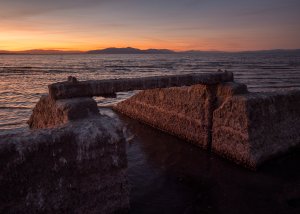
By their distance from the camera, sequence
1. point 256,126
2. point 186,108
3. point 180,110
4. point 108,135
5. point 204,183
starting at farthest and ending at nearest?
point 180,110 < point 186,108 < point 256,126 < point 204,183 < point 108,135

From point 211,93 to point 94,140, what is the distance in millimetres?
5992

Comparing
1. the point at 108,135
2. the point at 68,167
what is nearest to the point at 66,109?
the point at 108,135

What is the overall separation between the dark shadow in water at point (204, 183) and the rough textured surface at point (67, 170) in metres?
1.56

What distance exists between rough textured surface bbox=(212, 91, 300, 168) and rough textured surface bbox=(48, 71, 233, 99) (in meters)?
1.08

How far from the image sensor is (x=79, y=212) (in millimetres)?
5906

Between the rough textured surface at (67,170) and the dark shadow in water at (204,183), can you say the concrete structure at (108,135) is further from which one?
the dark shadow in water at (204,183)

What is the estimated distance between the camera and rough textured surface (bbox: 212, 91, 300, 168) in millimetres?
9273

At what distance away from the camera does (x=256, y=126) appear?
936 centimetres

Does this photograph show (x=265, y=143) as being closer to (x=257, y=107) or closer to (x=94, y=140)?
(x=257, y=107)

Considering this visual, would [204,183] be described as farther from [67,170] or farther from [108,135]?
[67,170]

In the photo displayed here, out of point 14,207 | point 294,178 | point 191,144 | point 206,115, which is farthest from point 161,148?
point 14,207

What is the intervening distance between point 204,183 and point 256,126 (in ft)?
8.11

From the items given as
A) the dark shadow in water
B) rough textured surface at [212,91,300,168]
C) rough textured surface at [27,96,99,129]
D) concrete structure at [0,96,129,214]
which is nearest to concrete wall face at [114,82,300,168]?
rough textured surface at [212,91,300,168]

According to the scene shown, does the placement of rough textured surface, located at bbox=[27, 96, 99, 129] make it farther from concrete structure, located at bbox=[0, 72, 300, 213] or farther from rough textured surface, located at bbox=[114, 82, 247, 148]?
rough textured surface, located at bbox=[114, 82, 247, 148]
